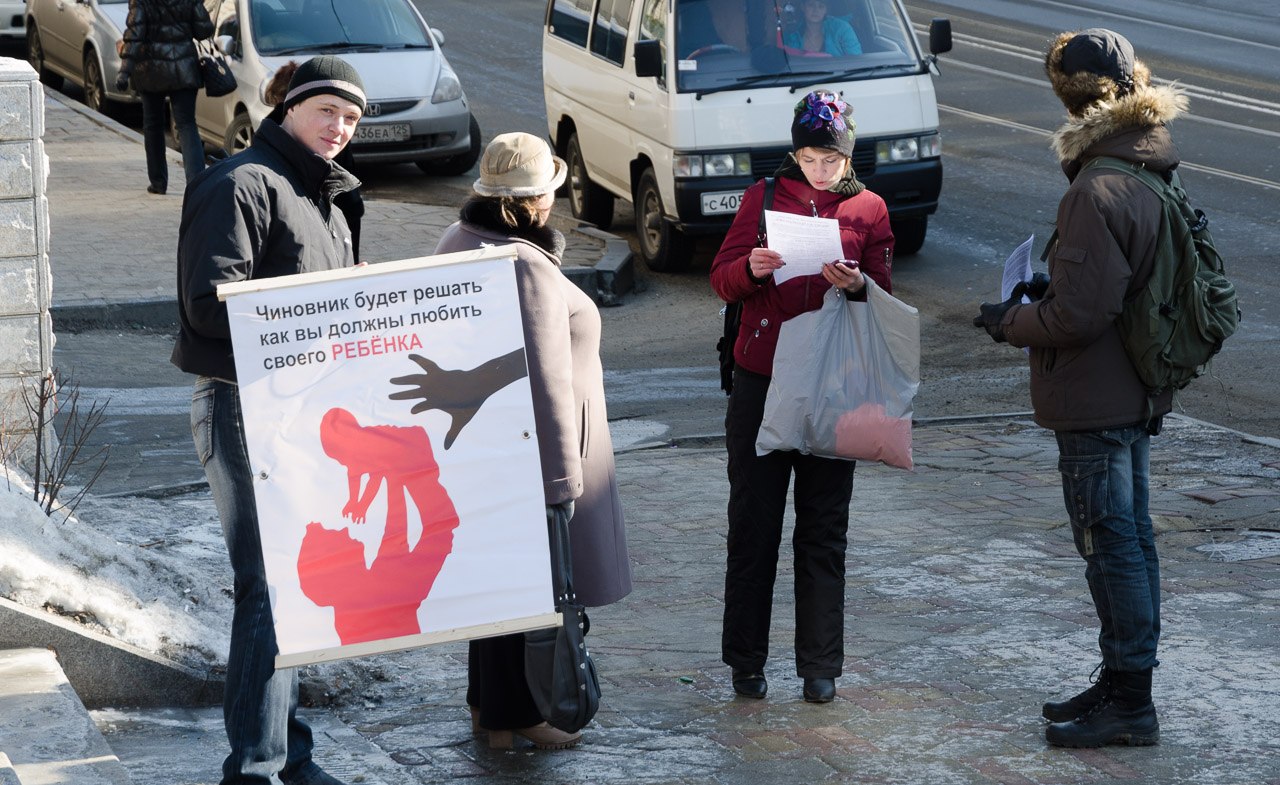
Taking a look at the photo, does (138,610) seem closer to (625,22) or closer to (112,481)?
(112,481)

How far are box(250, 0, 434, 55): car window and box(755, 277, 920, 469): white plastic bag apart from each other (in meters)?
10.7

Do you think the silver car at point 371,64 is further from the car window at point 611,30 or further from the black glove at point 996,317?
the black glove at point 996,317

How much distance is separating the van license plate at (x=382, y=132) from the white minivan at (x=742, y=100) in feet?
8.09

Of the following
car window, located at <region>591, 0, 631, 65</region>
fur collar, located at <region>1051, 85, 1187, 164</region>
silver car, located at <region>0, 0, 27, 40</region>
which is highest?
fur collar, located at <region>1051, 85, 1187, 164</region>

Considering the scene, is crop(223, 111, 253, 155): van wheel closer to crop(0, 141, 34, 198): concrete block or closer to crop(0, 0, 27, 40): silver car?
crop(0, 0, 27, 40): silver car

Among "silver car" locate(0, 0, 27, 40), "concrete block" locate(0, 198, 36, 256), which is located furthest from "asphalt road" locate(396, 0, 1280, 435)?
"silver car" locate(0, 0, 27, 40)

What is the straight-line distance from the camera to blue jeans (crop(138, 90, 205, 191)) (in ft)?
43.4

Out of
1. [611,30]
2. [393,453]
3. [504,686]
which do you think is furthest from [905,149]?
[393,453]

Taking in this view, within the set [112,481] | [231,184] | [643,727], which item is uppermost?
[231,184]

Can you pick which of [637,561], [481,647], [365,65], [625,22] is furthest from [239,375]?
[365,65]

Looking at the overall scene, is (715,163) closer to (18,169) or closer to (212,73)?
(212,73)

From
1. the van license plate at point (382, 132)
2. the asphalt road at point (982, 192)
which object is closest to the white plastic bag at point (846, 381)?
the asphalt road at point (982, 192)

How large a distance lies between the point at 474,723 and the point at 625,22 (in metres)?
8.81

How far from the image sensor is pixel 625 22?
42.2 feet
